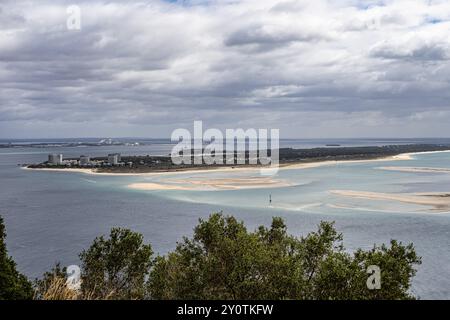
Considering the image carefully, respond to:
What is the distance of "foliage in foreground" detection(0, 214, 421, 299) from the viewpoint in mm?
15891

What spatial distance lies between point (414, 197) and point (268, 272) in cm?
5870

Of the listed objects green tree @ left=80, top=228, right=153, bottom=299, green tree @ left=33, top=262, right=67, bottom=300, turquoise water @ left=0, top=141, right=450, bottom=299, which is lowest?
turquoise water @ left=0, top=141, right=450, bottom=299

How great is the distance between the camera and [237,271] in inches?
685

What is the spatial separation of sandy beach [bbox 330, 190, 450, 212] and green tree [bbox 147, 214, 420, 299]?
46.2m

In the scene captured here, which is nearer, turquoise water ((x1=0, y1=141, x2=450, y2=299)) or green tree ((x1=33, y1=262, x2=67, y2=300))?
green tree ((x1=33, y1=262, x2=67, y2=300))

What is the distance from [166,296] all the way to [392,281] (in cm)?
872

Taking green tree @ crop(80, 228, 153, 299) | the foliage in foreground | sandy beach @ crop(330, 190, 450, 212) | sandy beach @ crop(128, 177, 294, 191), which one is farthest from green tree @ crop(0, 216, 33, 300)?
sandy beach @ crop(128, 177, 294, 191)

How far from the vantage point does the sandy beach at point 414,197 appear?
6306 centimetres

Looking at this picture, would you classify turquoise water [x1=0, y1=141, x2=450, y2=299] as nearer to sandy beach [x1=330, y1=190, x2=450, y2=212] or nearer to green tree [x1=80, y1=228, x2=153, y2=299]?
sandy beach [x1=330, y1=190, x2=450, y2=212]

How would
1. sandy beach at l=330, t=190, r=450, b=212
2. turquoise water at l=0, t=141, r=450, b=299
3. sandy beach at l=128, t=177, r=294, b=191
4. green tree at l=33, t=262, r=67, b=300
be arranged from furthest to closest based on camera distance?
1. sandy beach at l=128, t=177, r=294, b=191
2. sandy beach at l=330, t=190, r=450, b=212
3. turquoise water at l=0, t=141, r=450, b=299
4. green tree at l=33, t=262, r=67, b=300

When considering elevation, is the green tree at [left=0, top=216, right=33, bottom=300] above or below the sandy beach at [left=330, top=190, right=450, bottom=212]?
above
